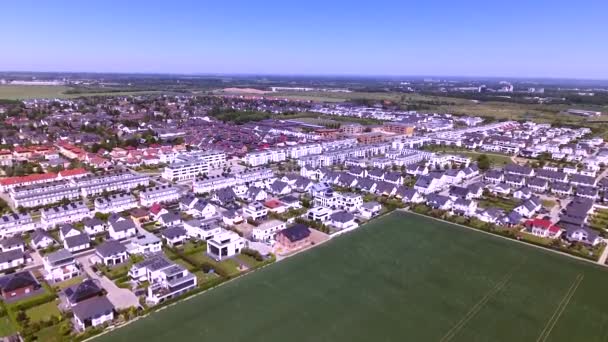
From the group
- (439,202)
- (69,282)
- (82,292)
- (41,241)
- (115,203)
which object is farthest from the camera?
(439,202)

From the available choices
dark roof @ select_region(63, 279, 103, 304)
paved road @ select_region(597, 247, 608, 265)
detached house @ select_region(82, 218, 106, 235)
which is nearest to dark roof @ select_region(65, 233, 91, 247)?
detached house @ select_region(82, 218, 106, 235)

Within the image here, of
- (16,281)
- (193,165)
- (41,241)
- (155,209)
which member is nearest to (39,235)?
(41,241)

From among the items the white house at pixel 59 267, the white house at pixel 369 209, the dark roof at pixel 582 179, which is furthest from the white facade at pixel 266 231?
the dark roof at pixel 582 179

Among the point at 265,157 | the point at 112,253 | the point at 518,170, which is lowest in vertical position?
the point at 112,253

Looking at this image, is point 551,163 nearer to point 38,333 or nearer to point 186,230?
point 186,230

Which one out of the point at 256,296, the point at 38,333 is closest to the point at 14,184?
the point at 38,333

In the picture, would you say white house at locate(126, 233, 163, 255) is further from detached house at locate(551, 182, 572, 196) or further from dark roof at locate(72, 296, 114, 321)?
detached house at locate(551, 182, 572, 196)

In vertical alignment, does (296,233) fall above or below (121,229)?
above

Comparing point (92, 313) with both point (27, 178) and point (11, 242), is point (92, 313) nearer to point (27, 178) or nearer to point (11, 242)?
point (11, 242)
